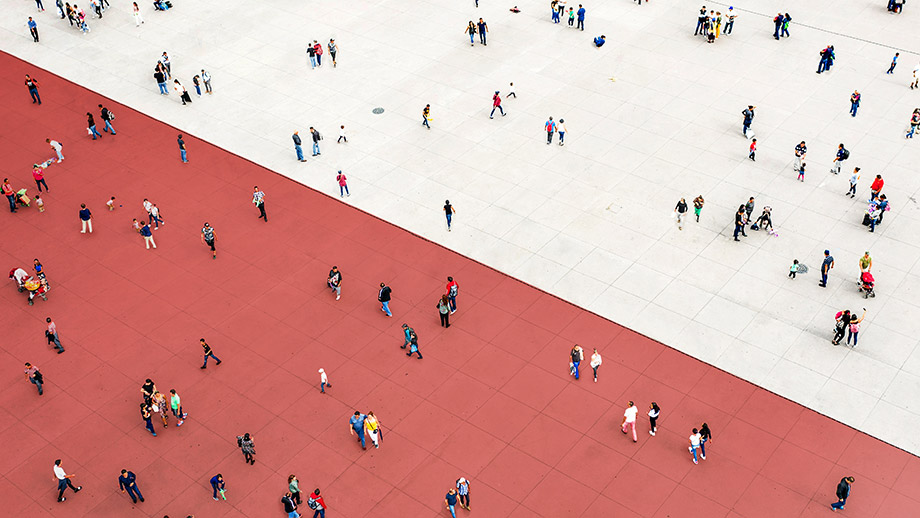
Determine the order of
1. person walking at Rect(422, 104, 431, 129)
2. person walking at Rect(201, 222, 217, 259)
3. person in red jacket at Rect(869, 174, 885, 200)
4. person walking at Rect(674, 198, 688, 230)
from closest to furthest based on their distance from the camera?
person walking at Rect(201, 222, 217, 259), person walking at Rect(674, 198, 688, 230), person in red jacket at Rect(869, 174, 885, 200), person walking at Rect(422, 104, 431, 129)

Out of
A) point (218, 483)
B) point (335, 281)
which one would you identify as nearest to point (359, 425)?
point (218, 483)

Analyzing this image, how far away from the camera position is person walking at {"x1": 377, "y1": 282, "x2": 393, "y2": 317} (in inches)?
1222

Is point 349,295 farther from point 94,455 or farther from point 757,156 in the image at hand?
point 757,156

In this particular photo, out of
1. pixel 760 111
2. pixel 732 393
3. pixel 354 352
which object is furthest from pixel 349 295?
pixel 760 111

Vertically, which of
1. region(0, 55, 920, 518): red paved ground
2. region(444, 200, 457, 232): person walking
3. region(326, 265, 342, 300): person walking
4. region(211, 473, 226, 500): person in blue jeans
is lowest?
region(0, 55, 920, 518): red paved ground

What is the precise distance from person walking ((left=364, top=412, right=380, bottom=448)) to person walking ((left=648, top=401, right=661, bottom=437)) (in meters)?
8.32

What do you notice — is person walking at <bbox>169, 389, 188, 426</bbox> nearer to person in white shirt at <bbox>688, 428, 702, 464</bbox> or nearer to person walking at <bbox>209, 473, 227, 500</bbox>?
person walking at <bbox>209, 473, 227, 500</bbox>

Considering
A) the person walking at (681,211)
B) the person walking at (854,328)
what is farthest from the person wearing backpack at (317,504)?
the person walking at (681,211)

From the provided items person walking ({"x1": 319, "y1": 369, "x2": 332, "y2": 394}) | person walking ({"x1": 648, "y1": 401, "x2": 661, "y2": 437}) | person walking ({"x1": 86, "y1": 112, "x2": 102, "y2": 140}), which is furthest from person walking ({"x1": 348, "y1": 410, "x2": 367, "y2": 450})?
person walking ({"x1": 86, "y1": 112, "x2": 102, "y2": 140})

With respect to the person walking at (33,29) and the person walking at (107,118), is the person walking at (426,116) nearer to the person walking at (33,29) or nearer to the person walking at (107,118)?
the person walking at (107,118)

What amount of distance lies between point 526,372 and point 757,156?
1721 centimetres

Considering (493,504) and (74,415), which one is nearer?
(493,504)

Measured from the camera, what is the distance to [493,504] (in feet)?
83.7

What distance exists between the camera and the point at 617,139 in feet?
135
